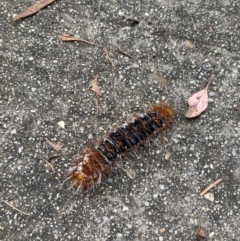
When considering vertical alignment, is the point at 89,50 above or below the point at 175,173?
above

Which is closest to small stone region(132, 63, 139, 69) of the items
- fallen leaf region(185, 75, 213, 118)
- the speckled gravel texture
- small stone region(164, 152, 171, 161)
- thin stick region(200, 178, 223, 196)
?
the speckled gravel texture

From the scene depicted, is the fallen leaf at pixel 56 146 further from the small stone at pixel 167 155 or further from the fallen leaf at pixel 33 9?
the fallen leaf at pixel 33 9

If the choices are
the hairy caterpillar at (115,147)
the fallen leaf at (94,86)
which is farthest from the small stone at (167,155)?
the fallen leaf at (94,86)

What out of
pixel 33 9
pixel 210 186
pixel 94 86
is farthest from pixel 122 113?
pixel 33 9

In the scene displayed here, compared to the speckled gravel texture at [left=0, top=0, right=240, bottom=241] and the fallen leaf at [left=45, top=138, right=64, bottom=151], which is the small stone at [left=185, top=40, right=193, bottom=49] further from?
the fallen leaf at [left=45, top=138, right=64, bottom=151]

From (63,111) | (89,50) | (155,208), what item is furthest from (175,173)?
(89,50)

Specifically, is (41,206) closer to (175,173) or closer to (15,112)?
(15,112)
